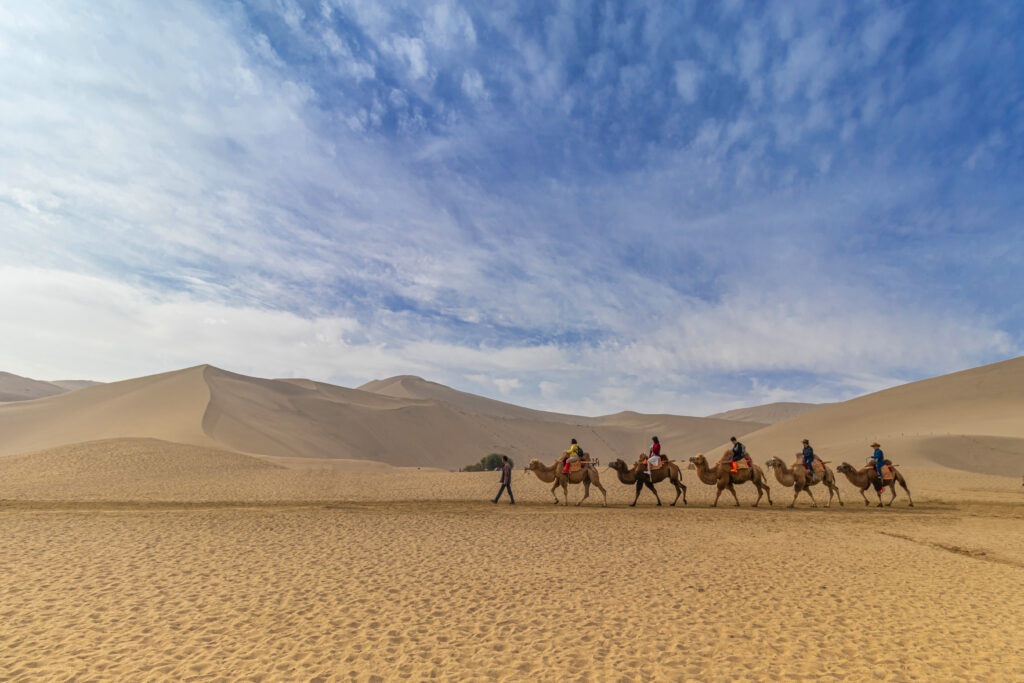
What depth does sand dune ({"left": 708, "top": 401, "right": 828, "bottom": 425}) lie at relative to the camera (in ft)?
450

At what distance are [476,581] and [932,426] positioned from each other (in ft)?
157

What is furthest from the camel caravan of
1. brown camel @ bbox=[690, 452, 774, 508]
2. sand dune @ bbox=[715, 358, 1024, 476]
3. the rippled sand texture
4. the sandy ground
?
sand dune @ bbox=[715, 358, 1024, 476]

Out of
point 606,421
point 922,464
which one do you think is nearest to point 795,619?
point 922,464

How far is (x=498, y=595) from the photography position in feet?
26.5

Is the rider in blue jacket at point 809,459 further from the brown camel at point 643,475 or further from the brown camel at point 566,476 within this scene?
the brown camel at point 566,476

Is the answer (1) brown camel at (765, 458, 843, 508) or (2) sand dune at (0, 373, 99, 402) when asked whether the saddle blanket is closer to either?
(1) brown camel at (765, 458, 843, 508)

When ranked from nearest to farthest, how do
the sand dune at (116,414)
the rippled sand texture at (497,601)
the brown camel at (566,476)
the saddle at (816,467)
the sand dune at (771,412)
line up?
the rippled sand texture at (497,601) < the brown camel at (566,476) < the saddle at (816,467) < the sand dune at (116,414) < the sand dune at (771,412)

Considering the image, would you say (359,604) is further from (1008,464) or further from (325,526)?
(1008,464)

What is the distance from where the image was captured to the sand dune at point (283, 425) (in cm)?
4191

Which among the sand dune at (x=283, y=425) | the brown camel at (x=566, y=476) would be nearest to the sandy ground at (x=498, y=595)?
the brown camel at (x=566, y=476)

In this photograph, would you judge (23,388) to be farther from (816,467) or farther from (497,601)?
(816,467)

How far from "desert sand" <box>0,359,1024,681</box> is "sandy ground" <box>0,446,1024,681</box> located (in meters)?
0.05

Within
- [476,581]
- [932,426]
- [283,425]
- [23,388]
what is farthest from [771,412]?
[23,388]

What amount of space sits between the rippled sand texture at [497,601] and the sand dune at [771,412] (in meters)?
135
